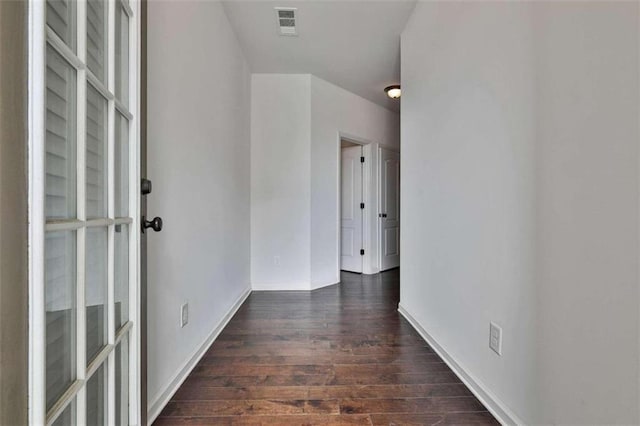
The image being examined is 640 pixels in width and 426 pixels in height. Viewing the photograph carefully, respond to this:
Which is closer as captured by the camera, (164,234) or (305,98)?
(164,234)

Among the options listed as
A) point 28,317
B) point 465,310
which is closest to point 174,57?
point 28,317

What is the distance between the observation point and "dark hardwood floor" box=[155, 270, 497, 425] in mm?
1436

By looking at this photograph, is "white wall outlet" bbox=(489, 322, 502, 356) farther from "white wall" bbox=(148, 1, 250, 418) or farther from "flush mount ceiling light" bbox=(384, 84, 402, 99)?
"flush mount ceiling light" bbox=(384, 84, 402, 99)

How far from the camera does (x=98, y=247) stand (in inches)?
34.4

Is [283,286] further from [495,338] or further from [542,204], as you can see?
[542,204]

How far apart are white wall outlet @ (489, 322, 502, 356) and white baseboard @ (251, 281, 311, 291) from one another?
246cm

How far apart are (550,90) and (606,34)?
22cm

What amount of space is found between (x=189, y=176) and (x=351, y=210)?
328 centimetres

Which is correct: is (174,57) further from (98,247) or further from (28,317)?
(28,317)

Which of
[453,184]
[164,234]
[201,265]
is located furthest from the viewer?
[201,265]

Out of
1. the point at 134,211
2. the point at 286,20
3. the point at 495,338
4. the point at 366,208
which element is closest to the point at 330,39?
the point at 286,20

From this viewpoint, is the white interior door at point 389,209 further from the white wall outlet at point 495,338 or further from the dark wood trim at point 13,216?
the dark wood trim at point 13,216

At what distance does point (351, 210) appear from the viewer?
16.0ft

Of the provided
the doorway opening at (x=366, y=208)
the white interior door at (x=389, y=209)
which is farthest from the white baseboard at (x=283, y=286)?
the white interior door at (x=389, y=209)
